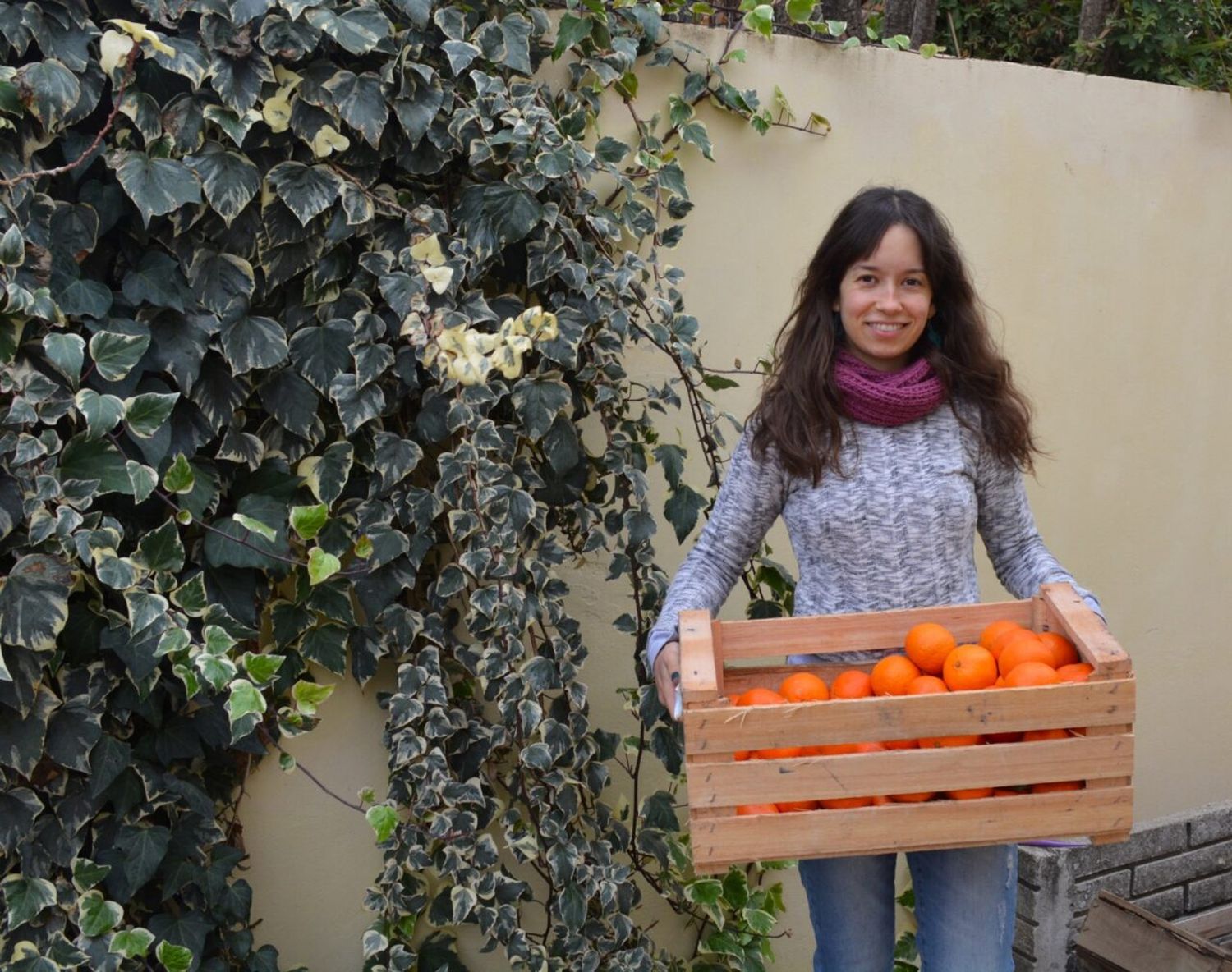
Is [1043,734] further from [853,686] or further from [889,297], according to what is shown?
[889,297]

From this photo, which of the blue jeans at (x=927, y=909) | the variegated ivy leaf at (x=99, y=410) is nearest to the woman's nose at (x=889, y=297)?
the blue jeans at (x=927, y=909)

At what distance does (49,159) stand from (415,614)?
2.91 ft

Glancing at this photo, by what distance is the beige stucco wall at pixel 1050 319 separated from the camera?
2.18m

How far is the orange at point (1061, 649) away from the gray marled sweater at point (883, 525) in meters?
0.17

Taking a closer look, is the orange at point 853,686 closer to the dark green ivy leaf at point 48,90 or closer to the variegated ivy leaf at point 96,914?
the variegated ivy leaf at point 96,914

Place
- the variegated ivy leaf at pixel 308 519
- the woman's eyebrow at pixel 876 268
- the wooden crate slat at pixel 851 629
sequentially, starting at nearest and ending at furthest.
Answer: the wooden crate slat at pixel 851 629 → the woman's eyebrow at pixel 876 268 → the variegated ivy leaf at pixel 308 519

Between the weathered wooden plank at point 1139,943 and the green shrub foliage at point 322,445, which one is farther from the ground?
the green shrub foliage at point 322,445

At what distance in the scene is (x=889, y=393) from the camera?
1.67 metres

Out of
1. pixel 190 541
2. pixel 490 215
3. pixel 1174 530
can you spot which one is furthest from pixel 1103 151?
pixel 190 541

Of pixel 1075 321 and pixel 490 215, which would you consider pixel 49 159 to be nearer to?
pixel 490 215

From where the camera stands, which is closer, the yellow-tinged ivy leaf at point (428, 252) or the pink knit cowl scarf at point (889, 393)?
the pink knit cowl scarf at point (889, 393)

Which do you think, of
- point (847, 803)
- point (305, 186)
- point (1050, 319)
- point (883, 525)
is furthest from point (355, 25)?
point (1050, 319)

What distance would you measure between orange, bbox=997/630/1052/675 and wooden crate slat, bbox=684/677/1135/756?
74 millimetres

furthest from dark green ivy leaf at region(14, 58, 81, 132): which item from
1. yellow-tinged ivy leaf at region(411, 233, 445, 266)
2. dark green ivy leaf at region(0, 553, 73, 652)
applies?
dark green ivy leaf at region(0, 553, 73, 652)
